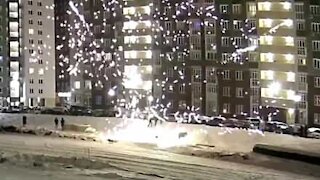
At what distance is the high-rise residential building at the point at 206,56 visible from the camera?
29.5 meters

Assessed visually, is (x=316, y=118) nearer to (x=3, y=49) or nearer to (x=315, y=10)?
(x=315, y=10)

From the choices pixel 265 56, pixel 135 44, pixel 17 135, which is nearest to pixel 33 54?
pixel 135 44

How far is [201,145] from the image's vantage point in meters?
16.7

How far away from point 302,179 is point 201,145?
636 cm

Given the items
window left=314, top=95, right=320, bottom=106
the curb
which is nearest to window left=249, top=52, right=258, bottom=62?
window left=314, top=95, right=320, bottom=106

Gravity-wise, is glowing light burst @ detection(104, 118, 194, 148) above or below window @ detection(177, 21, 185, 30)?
below

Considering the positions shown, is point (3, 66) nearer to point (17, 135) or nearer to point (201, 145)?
point (17, 135)

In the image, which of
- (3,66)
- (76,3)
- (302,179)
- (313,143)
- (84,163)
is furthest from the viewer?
(3,66)

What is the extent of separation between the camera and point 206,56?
3350 cm

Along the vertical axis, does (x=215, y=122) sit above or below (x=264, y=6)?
below

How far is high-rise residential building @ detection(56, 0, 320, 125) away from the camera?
96.9 feet

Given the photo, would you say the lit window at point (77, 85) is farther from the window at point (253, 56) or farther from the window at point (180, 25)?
the window at point (253, 56)

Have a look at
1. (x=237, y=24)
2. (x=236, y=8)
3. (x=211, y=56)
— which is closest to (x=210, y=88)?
(x=211, y=56)

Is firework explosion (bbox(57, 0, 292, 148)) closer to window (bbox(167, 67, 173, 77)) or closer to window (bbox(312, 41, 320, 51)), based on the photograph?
window (bbox(167, 67, 173, 77))
